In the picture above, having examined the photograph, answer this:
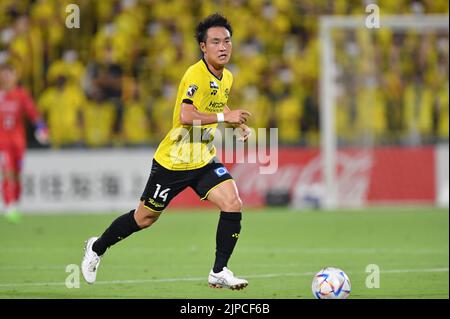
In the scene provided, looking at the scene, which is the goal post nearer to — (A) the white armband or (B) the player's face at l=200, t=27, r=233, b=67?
(B) the player's face at l=200, t=27, r=233, b=67

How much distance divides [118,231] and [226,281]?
1.22m

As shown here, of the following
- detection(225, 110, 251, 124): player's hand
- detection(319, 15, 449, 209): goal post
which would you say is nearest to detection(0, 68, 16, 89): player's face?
detection(319, 15, 449, 209): goal post

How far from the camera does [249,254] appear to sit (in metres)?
12.6

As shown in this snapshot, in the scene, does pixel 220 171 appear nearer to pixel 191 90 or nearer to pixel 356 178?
pixel 191 90

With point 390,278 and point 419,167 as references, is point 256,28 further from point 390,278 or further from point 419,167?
point 390,278

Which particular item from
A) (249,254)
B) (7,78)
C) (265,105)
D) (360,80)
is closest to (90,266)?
(249,254)

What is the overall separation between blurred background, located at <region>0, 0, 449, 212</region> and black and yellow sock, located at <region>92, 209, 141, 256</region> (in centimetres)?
1074

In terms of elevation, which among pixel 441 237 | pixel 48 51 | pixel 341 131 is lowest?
pixel 441 237

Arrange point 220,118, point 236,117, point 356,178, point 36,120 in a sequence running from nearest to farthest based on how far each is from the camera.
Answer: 1. point 236,117
2. point 220,118
3. point 36,120
4. point 356,178

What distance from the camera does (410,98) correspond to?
21.5m

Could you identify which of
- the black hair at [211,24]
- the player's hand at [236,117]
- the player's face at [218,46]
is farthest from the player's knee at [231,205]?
the black hair at [211,24]
